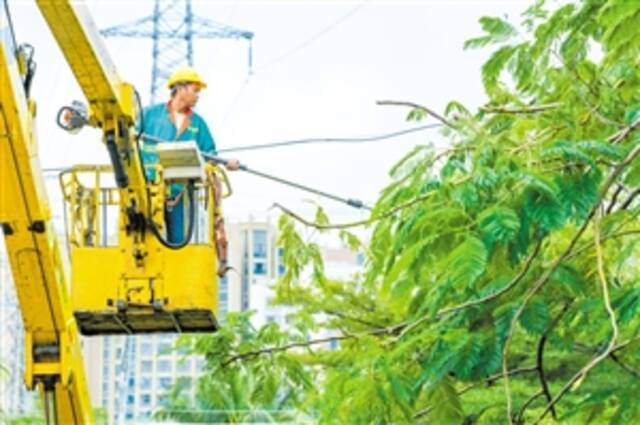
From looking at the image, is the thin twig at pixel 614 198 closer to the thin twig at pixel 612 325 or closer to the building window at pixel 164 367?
the thin twig at pixel 612 325

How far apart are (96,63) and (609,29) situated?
2430mm

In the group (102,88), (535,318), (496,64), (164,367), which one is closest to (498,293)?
(535,318)

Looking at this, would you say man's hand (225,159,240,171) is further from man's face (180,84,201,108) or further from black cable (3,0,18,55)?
black cable (3,0,18,55)

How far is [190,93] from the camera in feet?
38.7

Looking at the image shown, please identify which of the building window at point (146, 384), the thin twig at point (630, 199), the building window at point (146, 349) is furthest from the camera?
the building window at point (146, 384)

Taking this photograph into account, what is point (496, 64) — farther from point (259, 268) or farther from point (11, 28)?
point (259, 268)

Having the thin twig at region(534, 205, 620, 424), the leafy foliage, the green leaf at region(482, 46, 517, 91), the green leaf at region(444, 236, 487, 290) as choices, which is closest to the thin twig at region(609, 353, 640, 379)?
the leafy foliage

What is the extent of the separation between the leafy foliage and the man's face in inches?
54.3

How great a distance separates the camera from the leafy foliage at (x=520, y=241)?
857 cm

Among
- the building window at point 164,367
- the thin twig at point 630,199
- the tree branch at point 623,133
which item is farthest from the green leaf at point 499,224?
the building window at point 164,367

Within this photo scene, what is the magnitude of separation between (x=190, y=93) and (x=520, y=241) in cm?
364

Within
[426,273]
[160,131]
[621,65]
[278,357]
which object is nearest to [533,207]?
[426,273]

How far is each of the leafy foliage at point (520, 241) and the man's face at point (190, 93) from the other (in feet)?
4.53

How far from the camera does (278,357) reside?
12.9 meters
